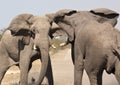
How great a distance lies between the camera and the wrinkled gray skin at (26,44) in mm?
12156

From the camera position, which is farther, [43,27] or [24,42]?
[24,42]

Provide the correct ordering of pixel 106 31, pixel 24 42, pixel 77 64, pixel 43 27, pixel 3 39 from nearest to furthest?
pixel 106 31, pixel 77 64, pixel 43 27, pixel 24 42, pixel 3 39

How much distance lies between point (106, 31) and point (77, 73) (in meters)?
1.60

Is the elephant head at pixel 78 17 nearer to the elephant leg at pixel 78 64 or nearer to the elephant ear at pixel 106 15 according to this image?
the elephant ear at pixel 106 15

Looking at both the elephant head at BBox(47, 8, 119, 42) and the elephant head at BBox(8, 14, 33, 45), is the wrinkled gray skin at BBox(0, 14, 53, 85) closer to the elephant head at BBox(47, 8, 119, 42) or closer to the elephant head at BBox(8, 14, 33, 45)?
the elephant head at BBox(8, 14, 33, 45)

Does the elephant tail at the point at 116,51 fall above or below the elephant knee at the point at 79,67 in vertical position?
above

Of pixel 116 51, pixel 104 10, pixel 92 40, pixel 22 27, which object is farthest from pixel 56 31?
pixel 116 51

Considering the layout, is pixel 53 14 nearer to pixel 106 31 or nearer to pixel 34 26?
pixel 34 26

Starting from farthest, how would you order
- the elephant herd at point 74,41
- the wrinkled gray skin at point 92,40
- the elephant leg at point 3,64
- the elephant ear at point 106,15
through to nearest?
the elephant leg at point 3,64, the elephant ear at point 106,15, the elephant herd at point 74,41, the wrinkled gray skin at point 92,40

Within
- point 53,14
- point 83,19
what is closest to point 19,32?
point 53,14

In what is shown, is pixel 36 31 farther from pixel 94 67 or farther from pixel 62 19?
pixel 94 67

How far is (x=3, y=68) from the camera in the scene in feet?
49.2

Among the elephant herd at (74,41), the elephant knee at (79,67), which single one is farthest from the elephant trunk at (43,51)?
the elephant knee at (79,67)

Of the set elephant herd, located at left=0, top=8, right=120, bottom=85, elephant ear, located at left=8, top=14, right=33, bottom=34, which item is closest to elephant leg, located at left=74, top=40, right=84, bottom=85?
elephant herd, located at left=0, top=8, right=120, bottom=85
